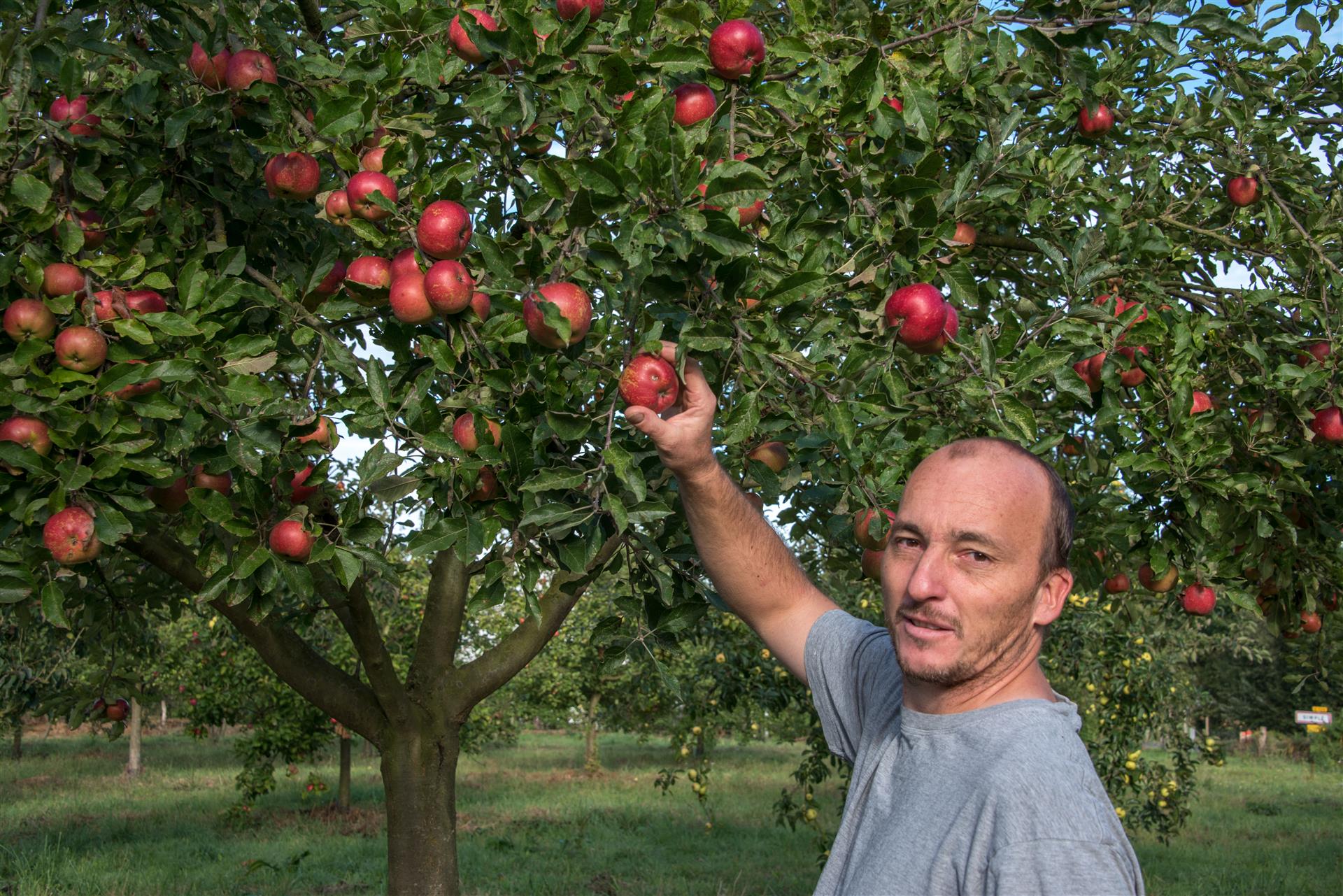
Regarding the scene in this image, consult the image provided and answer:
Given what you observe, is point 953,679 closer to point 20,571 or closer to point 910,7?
point 20,571

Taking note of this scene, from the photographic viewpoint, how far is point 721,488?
194cm

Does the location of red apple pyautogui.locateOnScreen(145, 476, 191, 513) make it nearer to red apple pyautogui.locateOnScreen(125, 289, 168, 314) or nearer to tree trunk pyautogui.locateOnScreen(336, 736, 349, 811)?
red apple pyautogui.locateOnScreen(125, 289, 168, 314)

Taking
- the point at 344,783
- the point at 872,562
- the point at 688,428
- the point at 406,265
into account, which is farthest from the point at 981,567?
the point at 344,783

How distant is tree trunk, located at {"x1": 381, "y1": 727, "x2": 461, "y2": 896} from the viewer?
4402 millimetres

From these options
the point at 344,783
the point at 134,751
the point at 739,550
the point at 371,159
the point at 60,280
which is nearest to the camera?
the point at 739,550

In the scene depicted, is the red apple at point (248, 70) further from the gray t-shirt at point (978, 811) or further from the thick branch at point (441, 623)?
the thick branch at point (441, 623)

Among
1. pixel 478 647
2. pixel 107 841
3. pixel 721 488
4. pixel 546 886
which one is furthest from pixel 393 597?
pixel 721 488

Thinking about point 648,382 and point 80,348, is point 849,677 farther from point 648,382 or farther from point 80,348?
point 80,348

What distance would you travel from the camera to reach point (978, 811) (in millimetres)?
1314

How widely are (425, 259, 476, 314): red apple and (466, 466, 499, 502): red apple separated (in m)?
0.35

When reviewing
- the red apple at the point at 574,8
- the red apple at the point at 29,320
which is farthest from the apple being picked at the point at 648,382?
the red apple at the point at 29,320

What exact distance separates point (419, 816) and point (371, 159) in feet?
9.78

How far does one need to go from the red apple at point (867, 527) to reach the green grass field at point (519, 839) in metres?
5.45

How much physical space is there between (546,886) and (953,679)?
7577 mm
